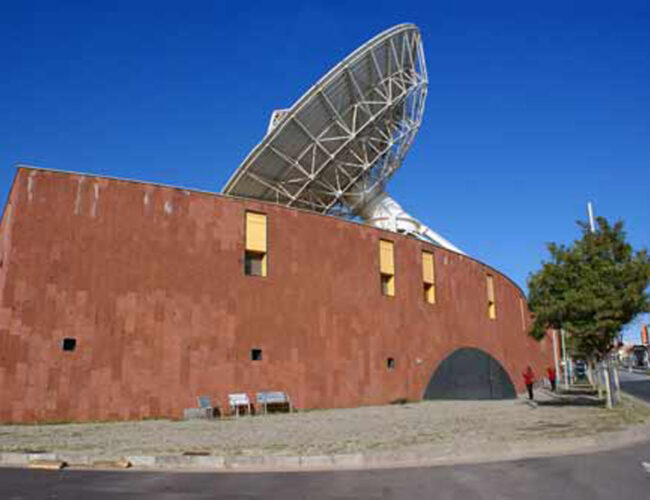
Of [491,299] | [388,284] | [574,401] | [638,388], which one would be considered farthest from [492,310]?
[638,388]

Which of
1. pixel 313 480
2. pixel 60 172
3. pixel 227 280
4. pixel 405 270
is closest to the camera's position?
pixel 313 480

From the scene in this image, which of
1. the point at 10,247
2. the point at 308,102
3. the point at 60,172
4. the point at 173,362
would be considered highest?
the point at 308,102

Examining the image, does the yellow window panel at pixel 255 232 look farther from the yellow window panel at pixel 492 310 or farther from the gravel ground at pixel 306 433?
A: the yellow window panel at pixel 492 310

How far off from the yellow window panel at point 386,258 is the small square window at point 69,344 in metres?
15.1

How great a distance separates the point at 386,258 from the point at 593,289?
10494mm

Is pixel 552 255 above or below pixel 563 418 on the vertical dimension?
above

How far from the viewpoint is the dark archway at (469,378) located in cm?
3147

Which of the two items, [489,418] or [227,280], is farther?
[227,280]

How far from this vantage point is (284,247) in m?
25.4

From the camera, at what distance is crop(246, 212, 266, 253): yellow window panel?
24.5 metres

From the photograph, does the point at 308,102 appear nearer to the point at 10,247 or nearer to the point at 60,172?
the point at 60,172

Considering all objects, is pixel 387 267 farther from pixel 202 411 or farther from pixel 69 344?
pixel 69 344

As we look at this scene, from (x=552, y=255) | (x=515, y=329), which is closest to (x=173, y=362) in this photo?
(x=552, y=255)

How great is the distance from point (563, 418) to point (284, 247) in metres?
13.1
